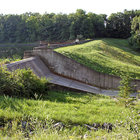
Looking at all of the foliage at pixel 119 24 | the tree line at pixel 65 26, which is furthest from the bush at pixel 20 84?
the foliage at pixel 119 24

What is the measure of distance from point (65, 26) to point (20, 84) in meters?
48.8

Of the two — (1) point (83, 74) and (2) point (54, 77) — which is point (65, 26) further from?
(2) point (54, 77)

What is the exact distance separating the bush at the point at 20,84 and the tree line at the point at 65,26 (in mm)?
44431

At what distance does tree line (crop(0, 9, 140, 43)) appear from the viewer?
52094mm

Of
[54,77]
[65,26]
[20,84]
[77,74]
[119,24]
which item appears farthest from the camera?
[119,24]

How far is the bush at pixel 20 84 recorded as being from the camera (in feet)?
21.6

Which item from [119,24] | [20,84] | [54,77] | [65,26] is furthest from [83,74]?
[119,24]

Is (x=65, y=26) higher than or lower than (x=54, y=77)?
higher

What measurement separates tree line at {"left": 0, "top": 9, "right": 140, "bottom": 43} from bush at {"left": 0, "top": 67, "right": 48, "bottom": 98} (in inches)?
1749

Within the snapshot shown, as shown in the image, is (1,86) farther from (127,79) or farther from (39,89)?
(127,79)

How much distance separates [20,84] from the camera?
6883 mm

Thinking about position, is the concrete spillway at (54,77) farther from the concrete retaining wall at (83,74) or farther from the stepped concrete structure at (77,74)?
the concrete retaining wall at (83,74)

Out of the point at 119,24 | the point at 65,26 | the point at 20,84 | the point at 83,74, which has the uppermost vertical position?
the point at 119,24

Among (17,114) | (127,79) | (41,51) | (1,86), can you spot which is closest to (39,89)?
(1,86)
